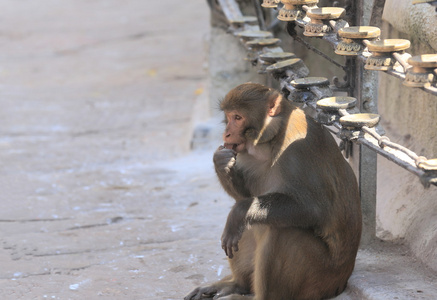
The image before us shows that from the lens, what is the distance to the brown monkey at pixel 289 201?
3393 millimetres

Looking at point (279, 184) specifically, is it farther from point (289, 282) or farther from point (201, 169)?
point (201, 169)

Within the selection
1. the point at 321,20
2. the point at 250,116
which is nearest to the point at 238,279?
the point at 250,116

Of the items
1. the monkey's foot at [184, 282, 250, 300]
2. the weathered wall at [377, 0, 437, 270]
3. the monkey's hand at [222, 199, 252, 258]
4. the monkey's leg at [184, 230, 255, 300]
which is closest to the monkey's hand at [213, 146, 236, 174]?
the monkey's hand at [222, 199, 252, 258]

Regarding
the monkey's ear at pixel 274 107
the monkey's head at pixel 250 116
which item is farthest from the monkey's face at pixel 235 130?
the monkey's ear at pixel 274 107

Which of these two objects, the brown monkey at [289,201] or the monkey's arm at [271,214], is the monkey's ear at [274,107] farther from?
the monkey's arm at [271,214]

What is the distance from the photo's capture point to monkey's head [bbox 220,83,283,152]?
3.53 metres

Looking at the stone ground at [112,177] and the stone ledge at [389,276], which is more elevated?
the stone ledge at [389,276]

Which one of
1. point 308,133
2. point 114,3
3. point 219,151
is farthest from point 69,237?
point 114,3

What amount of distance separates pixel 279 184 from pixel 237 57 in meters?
4.00

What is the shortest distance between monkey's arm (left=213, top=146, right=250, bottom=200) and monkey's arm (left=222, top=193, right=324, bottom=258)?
274mm

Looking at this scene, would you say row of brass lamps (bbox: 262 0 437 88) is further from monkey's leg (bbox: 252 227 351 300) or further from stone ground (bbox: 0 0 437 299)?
stone ground (bbox: 0 0 437 299)

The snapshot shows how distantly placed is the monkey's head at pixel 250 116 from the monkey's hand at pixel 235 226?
1.04ft

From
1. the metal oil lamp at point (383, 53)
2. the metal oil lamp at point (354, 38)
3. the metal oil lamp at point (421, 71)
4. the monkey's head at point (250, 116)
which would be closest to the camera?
the metal oil lamp at point (421, 71)

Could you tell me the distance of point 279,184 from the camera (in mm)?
3461
